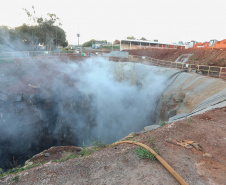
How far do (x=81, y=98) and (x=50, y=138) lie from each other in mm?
4687

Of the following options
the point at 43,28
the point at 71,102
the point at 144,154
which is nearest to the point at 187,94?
the point at 144,154

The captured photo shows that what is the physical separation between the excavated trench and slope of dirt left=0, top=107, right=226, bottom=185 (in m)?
4.46

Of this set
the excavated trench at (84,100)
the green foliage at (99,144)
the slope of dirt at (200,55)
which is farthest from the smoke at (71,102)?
the green foliage at (99,144)

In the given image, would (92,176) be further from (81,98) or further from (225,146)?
(81,98)

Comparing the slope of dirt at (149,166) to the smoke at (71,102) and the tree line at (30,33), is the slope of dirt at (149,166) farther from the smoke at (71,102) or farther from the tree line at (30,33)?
the tree line at (30,33)

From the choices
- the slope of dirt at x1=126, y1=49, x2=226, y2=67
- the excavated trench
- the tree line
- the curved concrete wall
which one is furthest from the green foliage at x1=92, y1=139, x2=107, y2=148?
the tree line

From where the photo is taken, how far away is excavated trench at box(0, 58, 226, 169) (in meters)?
10.4

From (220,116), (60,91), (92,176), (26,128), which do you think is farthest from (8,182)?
(60,91)

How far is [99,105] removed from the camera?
1722cm

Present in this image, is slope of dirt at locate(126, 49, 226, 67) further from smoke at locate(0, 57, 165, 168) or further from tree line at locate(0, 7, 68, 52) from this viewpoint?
tree line at locate(0, 7, 68, 52)

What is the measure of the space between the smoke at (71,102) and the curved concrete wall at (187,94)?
3.94 ft

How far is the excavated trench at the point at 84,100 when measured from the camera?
10417 mm

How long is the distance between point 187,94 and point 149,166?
287 inches

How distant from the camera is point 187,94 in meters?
9.16
